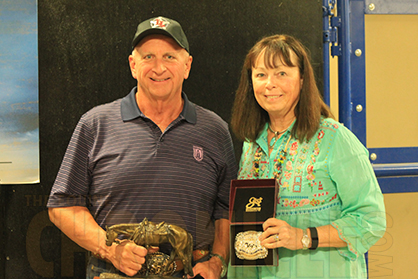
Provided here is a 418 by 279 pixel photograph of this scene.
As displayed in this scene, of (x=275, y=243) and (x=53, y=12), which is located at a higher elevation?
(x=53, y=12)

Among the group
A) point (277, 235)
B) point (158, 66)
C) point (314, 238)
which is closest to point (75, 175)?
point (158, 66)

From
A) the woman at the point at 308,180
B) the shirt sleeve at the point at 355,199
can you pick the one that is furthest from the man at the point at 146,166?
the shirt sleeve at the point at 355,199

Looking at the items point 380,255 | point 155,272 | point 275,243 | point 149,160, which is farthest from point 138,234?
point 380,255

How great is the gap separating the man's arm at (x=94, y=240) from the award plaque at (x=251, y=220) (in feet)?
1.12

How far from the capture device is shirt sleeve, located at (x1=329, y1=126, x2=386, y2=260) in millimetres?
1450

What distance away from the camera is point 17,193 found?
2199mm

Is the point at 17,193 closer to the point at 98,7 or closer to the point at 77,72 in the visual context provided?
the point at 77,72

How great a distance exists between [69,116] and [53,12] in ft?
1.79

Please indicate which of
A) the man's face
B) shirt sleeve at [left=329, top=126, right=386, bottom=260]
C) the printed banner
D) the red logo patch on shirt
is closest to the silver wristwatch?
shirt sleeve at [left=329, top=126, right=386, bottom=260]

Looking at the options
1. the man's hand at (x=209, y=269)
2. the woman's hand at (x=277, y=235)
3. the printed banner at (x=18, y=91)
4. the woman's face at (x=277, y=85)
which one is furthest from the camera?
the printed banner at (x=18, y=91)

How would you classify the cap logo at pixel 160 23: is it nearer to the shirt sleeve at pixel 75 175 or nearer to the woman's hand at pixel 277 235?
the shirt sleeve at pixel 75 175

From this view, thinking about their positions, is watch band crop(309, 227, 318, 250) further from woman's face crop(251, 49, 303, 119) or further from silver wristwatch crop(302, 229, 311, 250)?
woman's face crop(251, 49, 303, 119)

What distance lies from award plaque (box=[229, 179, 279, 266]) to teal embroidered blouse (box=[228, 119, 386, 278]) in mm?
114

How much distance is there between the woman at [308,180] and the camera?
4.78ft
